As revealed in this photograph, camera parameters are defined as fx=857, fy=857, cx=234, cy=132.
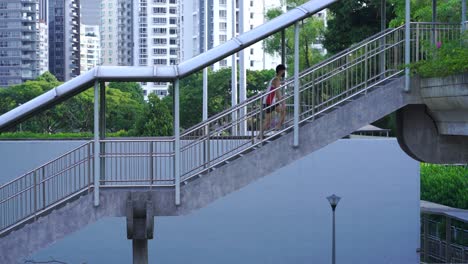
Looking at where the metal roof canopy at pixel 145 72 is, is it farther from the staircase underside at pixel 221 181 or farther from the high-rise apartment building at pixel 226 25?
the high-rise apartment building at pixel 226 25

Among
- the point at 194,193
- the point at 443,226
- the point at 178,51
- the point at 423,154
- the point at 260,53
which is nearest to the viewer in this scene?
the point at 194,193

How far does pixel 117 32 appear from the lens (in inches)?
6875

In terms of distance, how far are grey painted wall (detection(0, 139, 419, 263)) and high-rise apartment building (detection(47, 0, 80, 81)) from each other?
143 metres

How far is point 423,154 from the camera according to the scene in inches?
622

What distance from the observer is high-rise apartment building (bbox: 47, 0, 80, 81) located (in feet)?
552

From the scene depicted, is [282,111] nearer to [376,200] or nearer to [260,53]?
[376,200]

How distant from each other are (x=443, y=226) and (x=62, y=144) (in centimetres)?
1321

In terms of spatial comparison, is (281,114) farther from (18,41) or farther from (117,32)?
(117,32)

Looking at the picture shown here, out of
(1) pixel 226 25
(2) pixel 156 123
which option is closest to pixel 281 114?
(2) pixel 156 123

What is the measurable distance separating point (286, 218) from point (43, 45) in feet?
460

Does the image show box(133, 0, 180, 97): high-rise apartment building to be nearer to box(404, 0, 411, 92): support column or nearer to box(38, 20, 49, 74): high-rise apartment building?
box(38, 20, 49, 74): high-rise apartment building

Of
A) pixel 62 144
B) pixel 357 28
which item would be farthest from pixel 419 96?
pixel 357 28

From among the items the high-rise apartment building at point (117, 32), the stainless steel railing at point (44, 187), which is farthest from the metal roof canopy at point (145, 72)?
the high-rise apartment building at point (117, 32)

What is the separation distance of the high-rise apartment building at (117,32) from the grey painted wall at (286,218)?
5547 inches
